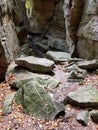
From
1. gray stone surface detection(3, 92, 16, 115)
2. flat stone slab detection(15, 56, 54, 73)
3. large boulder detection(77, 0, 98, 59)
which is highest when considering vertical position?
large boulder detection(77, 0, 98, 59)

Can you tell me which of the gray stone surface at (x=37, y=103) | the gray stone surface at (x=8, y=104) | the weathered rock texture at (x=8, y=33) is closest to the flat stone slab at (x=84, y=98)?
the gray stone surface at (x=37, y=103)

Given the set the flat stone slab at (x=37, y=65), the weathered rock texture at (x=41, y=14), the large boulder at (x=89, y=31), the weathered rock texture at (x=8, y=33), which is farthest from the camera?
the weathered rock texture at (x=41, y=14)

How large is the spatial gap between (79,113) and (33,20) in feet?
63.2

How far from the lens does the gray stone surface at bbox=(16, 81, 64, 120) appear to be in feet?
18.6

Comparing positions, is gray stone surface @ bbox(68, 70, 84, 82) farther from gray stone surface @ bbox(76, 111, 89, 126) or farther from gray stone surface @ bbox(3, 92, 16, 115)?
gray stone surface @ bbox(3, 92, 16, 115)

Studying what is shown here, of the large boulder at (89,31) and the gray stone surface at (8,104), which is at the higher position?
the large boulder at (89,31)

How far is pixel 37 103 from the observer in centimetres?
589

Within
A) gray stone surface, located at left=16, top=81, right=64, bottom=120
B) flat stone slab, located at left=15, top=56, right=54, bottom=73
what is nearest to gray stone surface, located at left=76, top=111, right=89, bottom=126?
gray stone surface, located at left=16, top=81, right=64, bottom=120

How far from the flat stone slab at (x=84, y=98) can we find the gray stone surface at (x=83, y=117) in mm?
325

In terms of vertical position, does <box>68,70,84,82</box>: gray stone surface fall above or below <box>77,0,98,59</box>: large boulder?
below

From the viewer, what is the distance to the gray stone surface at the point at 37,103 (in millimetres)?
5684

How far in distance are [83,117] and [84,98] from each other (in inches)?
29.2

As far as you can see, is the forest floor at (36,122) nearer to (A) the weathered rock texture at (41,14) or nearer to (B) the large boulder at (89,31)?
(B) the large boulder at (89,31)

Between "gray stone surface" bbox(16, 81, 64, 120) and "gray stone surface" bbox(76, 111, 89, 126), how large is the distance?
0.50 m
